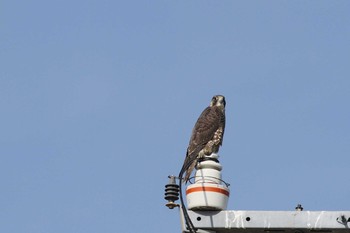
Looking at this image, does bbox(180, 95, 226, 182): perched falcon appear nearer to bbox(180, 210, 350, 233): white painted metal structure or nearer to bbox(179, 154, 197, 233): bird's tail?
bbox(179, 154, 197, 233): bird's tail

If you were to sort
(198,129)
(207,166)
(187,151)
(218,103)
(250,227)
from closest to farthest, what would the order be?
(250,227)
(207,166)
(187,151)
(198,129)
(218,103)

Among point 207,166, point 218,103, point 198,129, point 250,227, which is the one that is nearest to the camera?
point 250,227

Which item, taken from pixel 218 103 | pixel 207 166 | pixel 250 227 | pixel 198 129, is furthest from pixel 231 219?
pixel 218 103

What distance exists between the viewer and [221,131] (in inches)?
550

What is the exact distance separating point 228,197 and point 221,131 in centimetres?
292

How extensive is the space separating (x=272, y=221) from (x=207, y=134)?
9.41ft

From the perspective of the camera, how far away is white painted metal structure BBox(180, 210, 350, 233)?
35.2 ft

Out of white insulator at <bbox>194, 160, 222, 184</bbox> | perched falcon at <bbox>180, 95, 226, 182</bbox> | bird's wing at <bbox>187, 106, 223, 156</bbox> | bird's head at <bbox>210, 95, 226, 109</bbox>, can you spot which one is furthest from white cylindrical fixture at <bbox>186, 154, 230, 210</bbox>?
bird's head at <bbox>210, 95, 226, 109</bbox>

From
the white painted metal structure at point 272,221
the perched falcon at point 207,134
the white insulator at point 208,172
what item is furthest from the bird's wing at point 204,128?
the white painted metal structure at point 272,221

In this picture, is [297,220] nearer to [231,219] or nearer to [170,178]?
[231,219]

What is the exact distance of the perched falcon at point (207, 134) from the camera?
11979 millimetres

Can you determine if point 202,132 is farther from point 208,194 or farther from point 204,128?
point 208,194

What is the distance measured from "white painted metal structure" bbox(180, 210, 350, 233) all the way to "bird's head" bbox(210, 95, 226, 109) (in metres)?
5.09

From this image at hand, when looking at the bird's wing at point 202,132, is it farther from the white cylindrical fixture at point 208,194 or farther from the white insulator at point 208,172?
the white cylindrical fixture at point 208,194
